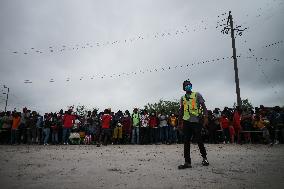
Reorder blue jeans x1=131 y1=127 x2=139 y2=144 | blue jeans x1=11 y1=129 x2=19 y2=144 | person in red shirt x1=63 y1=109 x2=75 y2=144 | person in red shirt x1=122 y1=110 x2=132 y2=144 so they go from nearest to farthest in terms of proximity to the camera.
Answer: person in red shirt x1=63 y1=109 x2=75 y2=144
blue jeans x1=131 y1=127 x2=139 y2=144
blue jeans x1=11 y1=129 x2=19 y2=144
person in red shirt x1=122 y1=110 x2=132 y2=144

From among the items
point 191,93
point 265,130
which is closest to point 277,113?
point 265,130

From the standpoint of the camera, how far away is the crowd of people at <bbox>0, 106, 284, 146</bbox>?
16.3 m

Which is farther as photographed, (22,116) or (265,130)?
(22,116)

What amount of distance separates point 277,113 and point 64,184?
1401 cm

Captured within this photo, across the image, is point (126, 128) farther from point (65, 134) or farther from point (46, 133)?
point (46, 133)

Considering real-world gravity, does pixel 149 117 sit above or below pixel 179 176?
above

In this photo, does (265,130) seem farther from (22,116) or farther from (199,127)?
(22,116)

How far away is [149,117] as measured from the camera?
1788cm

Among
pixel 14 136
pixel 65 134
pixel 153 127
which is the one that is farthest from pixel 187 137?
pixel 14 136

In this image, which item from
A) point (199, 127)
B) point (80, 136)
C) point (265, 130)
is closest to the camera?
point (199, 127)

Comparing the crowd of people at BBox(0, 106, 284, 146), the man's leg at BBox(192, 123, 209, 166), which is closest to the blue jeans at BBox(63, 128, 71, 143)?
the crowd of people at BBox(0, 106, 284, 146)

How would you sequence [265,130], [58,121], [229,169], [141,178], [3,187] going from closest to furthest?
[3,187] < [141,178] < [229,169] < [265,130] < [58,121]

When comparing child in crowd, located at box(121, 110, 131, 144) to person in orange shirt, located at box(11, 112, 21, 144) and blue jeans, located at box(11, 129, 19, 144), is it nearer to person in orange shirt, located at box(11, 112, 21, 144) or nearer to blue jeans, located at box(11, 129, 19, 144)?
person in orange shirt, located at box(11, 112, 21, 144)

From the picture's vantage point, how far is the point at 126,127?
59.4 ft
